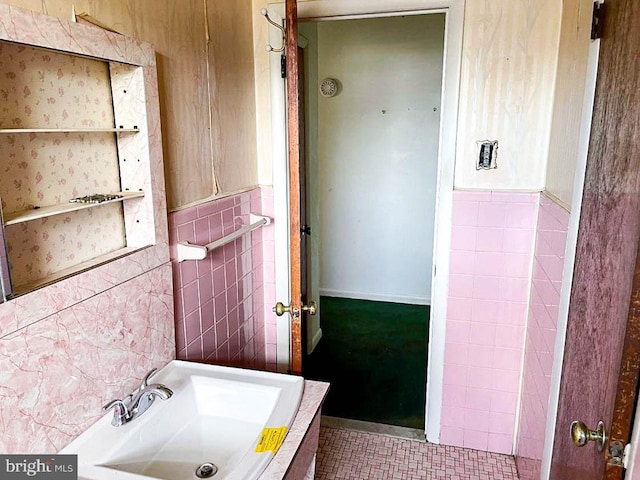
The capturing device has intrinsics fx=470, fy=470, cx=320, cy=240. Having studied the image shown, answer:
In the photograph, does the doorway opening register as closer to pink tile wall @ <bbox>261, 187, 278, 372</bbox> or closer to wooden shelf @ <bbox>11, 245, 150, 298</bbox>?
pink tile wall @ <bbox>261, 187, 278, 372</bbox>

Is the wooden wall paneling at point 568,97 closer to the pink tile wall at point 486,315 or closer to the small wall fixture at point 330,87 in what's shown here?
the pink tile wall at point 486,315

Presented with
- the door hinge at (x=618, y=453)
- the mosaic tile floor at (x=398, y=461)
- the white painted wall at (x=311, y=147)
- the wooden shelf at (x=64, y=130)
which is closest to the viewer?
the door hinge at (x=618, y=453)

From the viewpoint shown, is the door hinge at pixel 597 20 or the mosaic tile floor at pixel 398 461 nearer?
the door hinge at pixel 597 20

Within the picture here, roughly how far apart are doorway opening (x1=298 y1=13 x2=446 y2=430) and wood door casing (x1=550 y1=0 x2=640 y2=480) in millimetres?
2156

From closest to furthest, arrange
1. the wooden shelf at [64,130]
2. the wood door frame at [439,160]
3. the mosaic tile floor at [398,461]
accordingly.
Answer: the wooden shelf at [64,130], the wood door frame at [439,160], the mosaic tile floor at [398,461]

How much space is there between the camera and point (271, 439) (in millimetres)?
1255

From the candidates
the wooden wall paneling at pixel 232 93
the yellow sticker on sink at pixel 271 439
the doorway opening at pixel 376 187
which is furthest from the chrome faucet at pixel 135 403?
the doorway opening at pixel 376 187

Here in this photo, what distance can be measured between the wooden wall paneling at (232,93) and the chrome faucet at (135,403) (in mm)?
952

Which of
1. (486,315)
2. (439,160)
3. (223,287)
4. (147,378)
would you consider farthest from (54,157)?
(486,315)

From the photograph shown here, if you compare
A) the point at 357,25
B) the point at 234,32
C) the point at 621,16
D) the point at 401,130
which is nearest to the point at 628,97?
the point at 621,16

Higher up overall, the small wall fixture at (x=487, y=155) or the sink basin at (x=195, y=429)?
the small wall fixture at (x=487, y=155)

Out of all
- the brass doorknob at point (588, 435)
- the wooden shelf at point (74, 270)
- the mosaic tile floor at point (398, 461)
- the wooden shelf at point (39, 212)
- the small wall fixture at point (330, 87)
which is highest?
the small wall fixture at point (330, 87)

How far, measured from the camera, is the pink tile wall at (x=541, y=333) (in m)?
1.67
